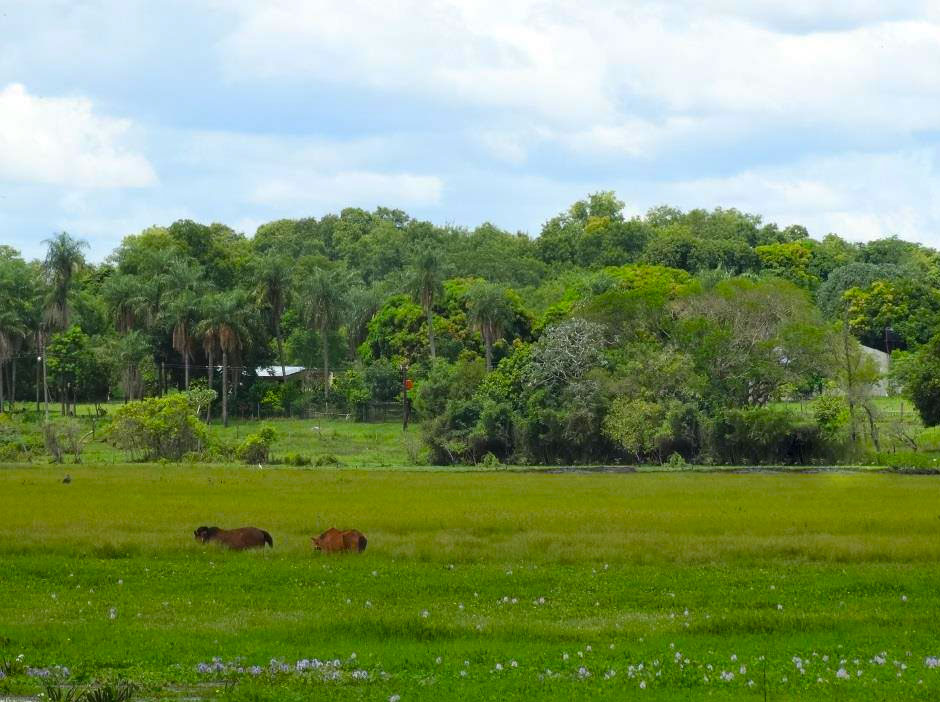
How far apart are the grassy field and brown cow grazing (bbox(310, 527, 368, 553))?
486 mm

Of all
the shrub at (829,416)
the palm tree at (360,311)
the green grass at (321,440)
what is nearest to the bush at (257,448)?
the green grass at (321,440)

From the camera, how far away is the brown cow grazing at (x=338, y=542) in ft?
77.2

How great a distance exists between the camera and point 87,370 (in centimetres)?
10269

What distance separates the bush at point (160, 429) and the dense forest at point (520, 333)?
12.9 meters

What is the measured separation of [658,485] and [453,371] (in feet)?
94.4

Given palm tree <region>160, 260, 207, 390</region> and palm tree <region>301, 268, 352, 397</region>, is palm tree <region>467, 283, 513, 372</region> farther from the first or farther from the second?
palm tree <region>160, 260, 207, 390</region>

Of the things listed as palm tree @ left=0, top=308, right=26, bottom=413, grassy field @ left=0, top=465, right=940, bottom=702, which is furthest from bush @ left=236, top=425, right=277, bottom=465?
grassy field @ left=0, top=465, right=940, bottom=702

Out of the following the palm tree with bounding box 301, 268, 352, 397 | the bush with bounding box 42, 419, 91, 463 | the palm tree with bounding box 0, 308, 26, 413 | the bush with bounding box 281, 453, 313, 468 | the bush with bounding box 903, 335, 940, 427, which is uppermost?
the palm tree with bounding box 301, 268, 352, 397

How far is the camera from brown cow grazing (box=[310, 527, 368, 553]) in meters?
23.5

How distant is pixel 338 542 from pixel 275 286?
82.0 m

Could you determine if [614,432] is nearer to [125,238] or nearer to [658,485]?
[658,485]

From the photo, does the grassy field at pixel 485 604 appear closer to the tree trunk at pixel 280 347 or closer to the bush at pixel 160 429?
the bush at pixel 160 429

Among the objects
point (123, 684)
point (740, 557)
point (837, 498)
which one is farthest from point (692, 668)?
point (837, 498)

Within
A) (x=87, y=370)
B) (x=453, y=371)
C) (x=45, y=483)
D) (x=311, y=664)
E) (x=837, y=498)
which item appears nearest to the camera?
(x=311, y=664)
